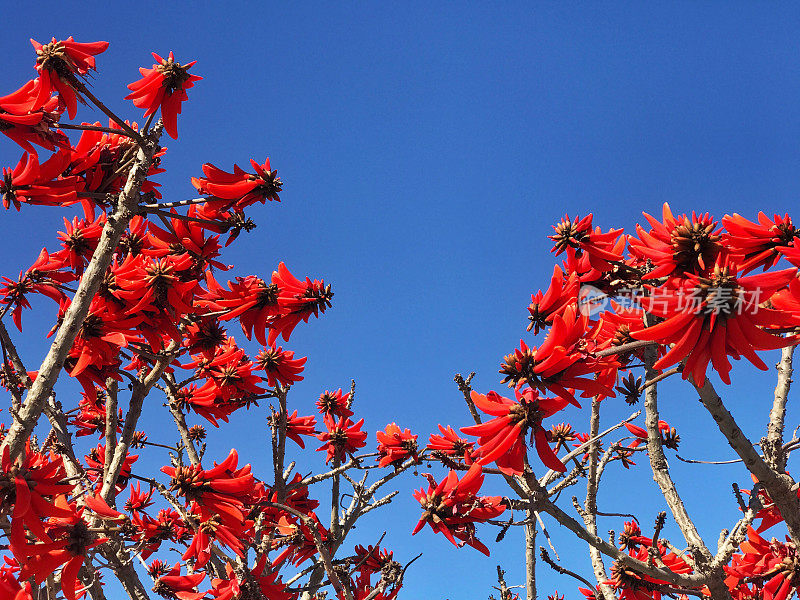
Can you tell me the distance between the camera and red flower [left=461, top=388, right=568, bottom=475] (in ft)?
5.25

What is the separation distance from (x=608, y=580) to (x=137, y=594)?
2.34 metres

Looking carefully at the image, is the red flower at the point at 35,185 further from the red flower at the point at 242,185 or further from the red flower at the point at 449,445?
the red flower at the point at 449,445

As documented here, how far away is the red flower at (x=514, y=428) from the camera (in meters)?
1.60

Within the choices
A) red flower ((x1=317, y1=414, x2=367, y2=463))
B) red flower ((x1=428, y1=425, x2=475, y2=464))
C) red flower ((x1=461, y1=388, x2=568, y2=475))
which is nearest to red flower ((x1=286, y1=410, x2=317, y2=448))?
red flower ((x1=317, y1=414, x2=367, y2=463))

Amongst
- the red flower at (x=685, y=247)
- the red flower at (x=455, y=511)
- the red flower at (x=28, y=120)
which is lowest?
the red flower at (x=455, y=511)

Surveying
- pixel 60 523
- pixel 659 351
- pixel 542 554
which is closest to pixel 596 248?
pixel 659 351

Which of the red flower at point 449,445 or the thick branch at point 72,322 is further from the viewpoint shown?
the red flower at point 449,445

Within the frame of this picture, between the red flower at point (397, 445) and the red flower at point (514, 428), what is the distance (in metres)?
1.69

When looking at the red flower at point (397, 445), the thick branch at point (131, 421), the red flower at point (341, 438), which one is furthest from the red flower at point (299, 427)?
the thick branch at point (131, 421)

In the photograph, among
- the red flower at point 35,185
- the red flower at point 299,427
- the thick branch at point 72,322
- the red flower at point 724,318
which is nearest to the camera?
the red flower at point 724,318

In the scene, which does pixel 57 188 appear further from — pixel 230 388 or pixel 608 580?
pixel 608 580

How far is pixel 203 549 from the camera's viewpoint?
2354 mm

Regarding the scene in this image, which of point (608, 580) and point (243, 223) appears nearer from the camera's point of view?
point (243, 223)

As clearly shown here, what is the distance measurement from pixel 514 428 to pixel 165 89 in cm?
180
